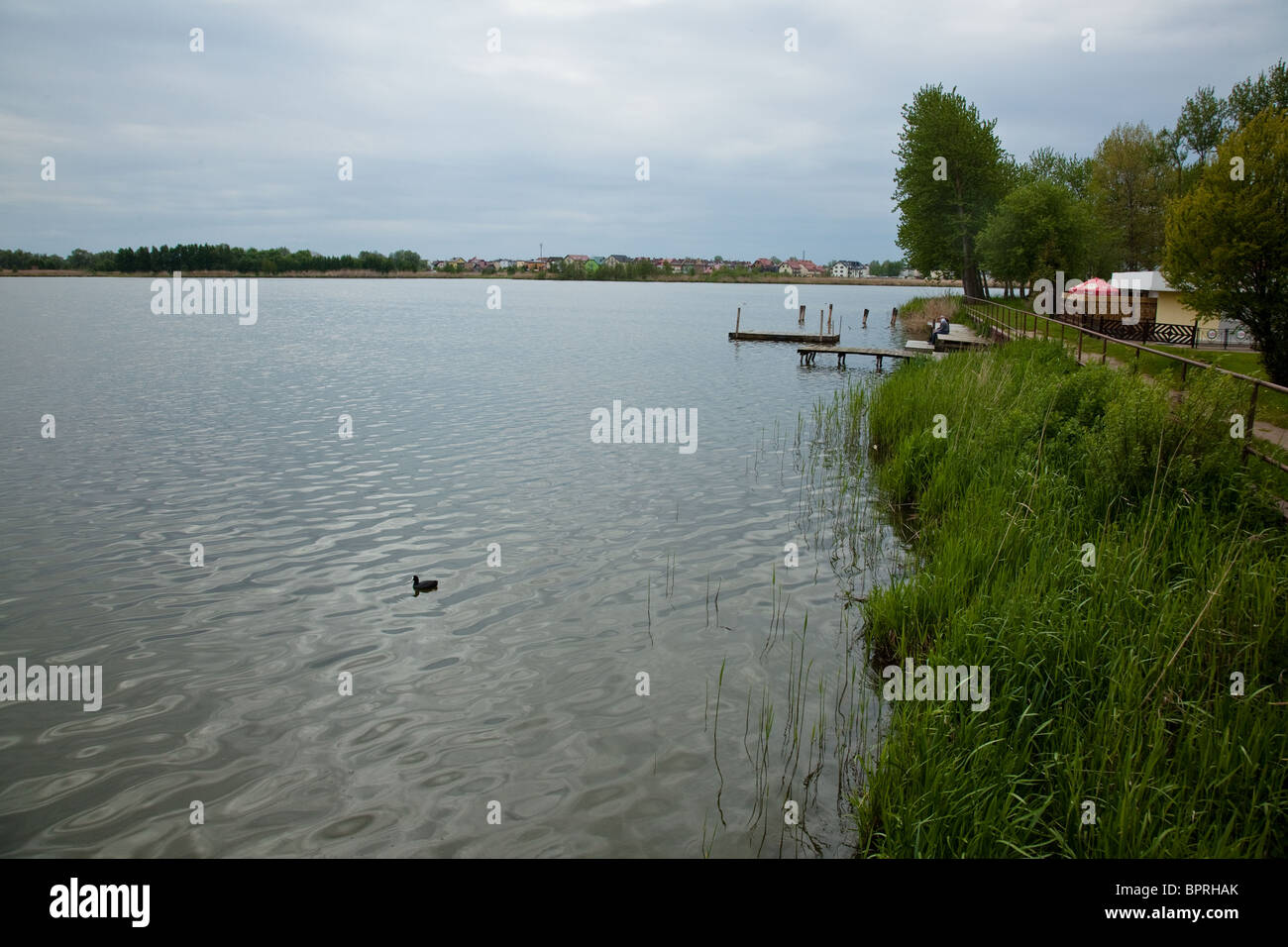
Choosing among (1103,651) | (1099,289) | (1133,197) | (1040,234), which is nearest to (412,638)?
(1103,651)

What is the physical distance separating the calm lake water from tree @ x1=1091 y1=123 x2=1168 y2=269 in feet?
204

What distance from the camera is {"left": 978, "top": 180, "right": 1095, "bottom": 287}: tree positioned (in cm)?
5219

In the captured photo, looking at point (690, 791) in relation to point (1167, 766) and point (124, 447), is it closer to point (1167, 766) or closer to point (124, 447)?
point (1167, 766)

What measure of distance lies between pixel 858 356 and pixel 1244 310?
2399cm

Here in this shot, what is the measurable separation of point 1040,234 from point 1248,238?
3602cm

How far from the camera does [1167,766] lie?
17.0 feet

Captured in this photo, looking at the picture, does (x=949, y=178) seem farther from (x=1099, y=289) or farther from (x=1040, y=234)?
(x=1099, y=289)

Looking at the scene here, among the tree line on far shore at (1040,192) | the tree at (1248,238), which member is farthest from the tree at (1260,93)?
the tree at (1248,238)

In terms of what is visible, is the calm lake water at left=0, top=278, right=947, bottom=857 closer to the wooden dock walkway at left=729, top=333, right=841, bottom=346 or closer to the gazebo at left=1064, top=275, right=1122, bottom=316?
the wooden dock walkway at left=729, top=333, right=841, bottom=346

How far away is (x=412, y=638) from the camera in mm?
8969

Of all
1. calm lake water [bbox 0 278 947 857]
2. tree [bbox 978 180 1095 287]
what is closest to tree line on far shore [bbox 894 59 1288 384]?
tree [bbox 978 180 1095 287]

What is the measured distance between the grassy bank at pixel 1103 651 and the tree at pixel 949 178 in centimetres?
5802
